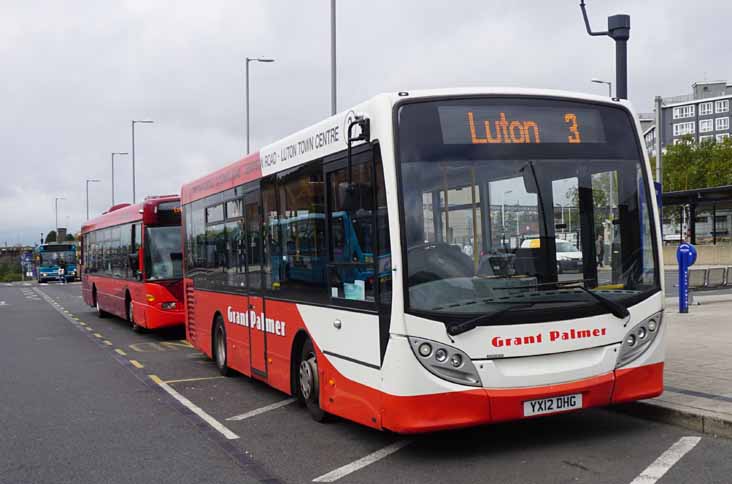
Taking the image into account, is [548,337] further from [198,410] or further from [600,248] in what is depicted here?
[198,410]

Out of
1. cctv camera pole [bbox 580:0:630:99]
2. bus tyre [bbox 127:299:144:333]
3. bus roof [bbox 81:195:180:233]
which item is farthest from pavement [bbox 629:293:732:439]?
bus tyre [bbox 127:299:144:333]

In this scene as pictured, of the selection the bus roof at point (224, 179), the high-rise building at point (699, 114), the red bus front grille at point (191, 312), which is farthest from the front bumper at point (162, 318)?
the high-rise building at point (699, 114)

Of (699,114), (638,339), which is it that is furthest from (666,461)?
(699,114)

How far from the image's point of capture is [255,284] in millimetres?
10383

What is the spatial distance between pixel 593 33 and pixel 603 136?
19.9 feet

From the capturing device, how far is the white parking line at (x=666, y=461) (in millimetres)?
6180

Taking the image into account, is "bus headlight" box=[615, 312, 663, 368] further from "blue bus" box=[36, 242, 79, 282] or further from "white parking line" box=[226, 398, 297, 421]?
"blue bus" box=[36, 242, 79, 282]

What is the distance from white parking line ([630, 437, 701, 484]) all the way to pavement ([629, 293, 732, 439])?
0.30 meters

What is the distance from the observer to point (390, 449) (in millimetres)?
7383

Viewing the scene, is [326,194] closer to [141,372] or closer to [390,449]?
[390,449]

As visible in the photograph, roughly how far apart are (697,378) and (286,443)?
4514 millimetres

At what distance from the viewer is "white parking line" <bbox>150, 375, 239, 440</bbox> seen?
27.4ft

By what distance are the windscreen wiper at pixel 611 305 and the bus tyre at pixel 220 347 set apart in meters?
6.18

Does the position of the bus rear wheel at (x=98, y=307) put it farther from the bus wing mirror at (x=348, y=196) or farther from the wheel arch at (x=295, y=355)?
the bus wing mirror at (x=348, y=196)
